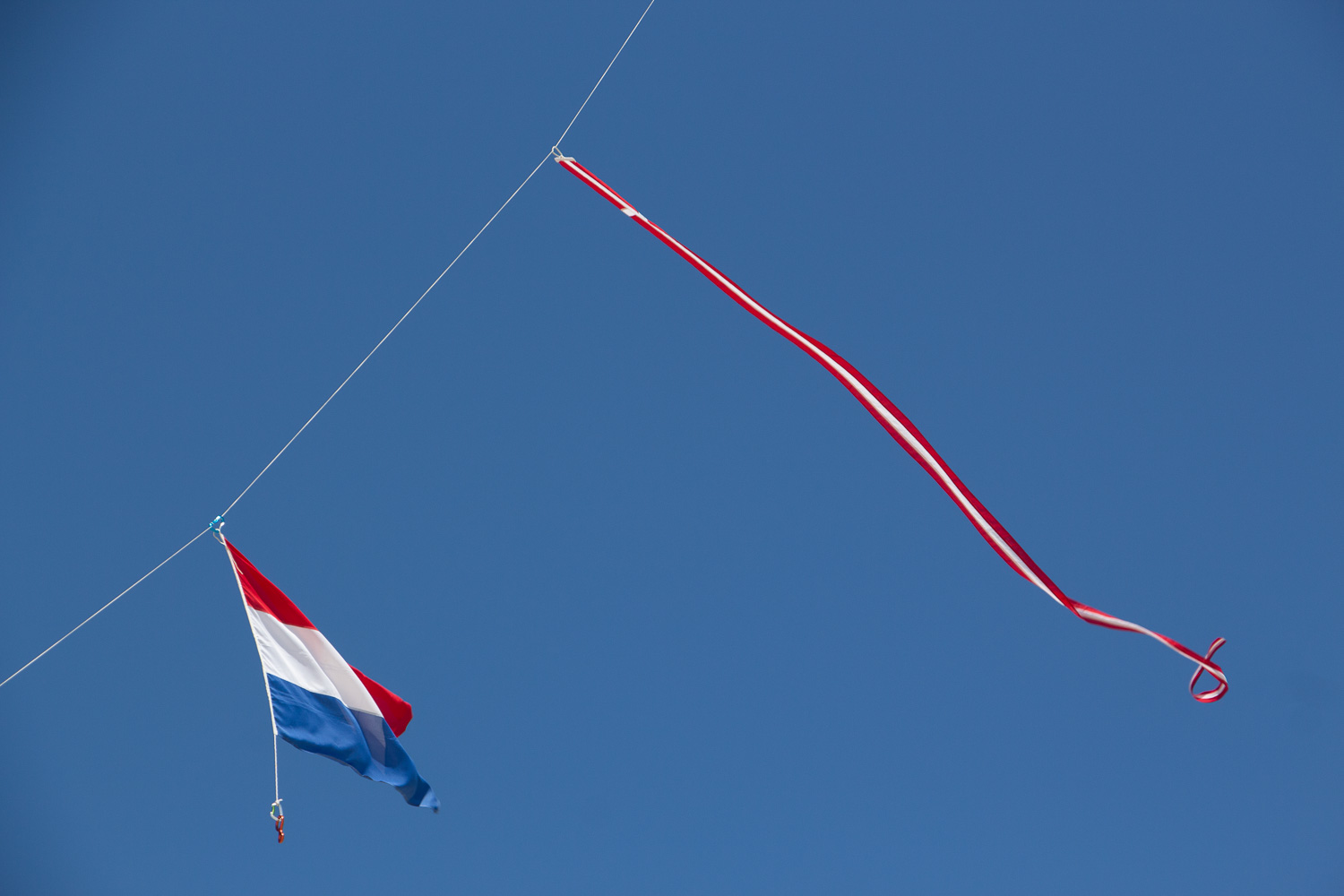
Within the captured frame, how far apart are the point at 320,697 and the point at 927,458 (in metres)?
9.67

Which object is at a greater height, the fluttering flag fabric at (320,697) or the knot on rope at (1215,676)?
the knot on rope at (1215,676)

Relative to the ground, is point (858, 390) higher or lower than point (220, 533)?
higher

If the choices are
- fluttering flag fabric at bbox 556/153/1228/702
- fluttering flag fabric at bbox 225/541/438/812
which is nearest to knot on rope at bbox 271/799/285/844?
fluttering flag fabric at bbox 225/541/438/812

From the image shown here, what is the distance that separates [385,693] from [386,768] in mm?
1263

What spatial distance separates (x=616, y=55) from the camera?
2189 cm

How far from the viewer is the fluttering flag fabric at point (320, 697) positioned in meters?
14.6

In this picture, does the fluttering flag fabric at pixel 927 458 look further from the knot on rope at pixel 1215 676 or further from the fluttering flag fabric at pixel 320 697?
the fluttering flag fabric at pixel 320 697

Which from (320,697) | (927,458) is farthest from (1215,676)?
(320,697)

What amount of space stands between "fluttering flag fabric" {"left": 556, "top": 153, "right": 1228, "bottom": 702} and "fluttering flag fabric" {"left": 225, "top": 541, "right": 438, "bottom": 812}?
804 centimetres

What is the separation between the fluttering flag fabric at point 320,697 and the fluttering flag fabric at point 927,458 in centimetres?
804

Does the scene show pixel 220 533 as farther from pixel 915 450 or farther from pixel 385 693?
pixel 915 450

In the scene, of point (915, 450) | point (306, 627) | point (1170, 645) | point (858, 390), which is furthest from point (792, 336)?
point (306, 627)

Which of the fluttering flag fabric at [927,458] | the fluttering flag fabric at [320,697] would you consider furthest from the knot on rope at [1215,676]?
the fluttering flag fabric at [320,697]

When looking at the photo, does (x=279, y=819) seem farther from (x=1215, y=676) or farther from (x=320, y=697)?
(x=1215, y=676)
